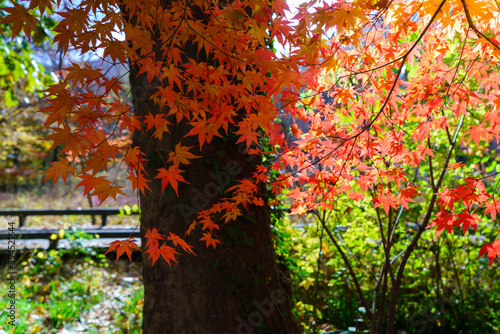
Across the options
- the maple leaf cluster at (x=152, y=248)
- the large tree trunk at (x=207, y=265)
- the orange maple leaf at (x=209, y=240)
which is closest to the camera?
the maple leaf cluster at (x=152, y=248)

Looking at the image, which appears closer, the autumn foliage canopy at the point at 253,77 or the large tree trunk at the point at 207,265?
the autumn foliage canopy at the point at 253,77

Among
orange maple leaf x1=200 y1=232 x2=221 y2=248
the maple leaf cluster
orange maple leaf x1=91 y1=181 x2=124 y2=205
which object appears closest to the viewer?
orange maple leaf x1=91 y1=181 x2=124 y2=205

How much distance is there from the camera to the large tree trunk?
6.69 ft

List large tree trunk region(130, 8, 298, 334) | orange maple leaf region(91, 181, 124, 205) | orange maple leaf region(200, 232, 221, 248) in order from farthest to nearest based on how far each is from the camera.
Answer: large tree trunk region(130, 8, 298, 334) < orange maple leaf region(200, 232, 221, 248) < orange maple leaf region(91, 181, 124, 205)

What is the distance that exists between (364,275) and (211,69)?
99.1 inches

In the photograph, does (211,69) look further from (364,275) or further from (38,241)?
(38,241)

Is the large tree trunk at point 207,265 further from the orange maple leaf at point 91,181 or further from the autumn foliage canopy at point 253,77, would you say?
the orange maple leaf at point 91,181

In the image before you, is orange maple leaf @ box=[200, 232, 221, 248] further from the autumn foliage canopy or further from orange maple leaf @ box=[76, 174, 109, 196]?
orange maple leaf @ box=[76, 174, 109, 196]

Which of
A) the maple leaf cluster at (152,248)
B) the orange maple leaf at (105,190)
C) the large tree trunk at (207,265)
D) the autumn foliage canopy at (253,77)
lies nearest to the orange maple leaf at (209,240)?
the autumn foliage canopy at (253,77)

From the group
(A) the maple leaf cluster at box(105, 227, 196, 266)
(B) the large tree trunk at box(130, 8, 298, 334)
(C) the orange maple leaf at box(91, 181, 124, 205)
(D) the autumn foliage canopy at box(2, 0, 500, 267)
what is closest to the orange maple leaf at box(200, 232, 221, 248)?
(D) the autumn foliage canopy at box(2, 0, 500, 267)

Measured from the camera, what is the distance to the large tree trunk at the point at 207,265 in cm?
204

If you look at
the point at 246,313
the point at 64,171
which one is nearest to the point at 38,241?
the point at 246,313

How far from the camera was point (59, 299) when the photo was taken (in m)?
4.11

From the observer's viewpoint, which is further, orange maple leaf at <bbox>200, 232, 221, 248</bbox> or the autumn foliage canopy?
orange maple leaf at <bbox>200, 232, 221, 248</bbox>
